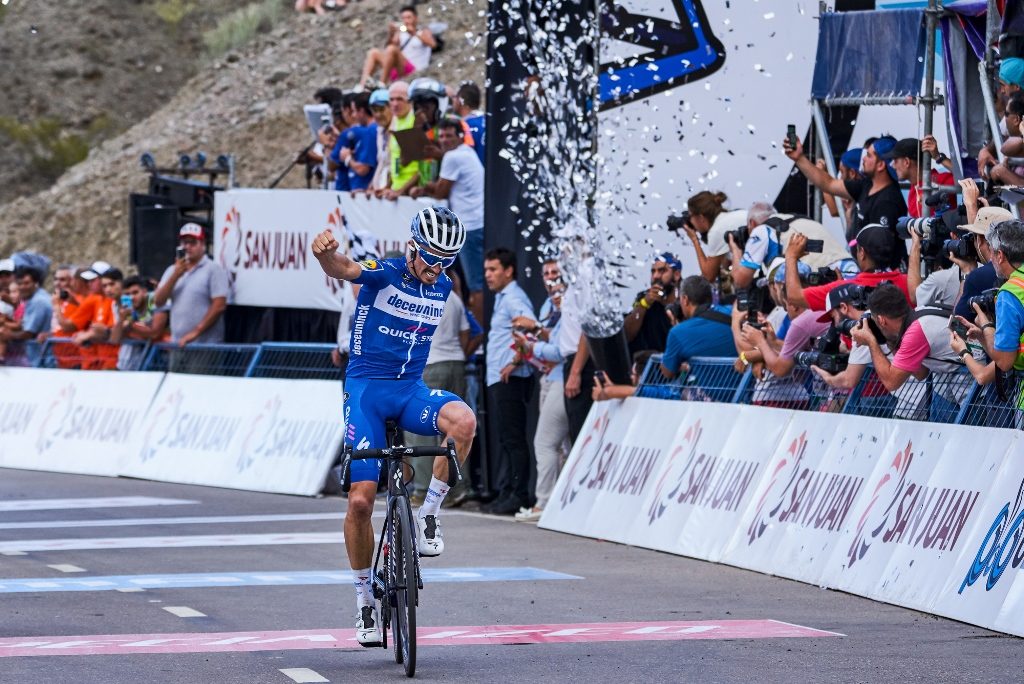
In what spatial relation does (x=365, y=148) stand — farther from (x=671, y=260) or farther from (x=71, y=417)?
(x=671, y=260)

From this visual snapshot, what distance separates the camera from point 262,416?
20219 mm

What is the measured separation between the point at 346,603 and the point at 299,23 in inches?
1683

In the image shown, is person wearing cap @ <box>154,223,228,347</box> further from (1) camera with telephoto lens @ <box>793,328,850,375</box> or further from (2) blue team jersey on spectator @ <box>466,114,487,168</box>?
(1) camera with telephoto lens @ <box>793,328,850,375</box>

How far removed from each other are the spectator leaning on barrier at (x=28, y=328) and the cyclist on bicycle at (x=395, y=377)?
15.7 meters

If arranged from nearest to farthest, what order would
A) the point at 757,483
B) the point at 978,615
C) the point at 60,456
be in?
the point at 978,615 < the point at 757,483 < the point at 60,456

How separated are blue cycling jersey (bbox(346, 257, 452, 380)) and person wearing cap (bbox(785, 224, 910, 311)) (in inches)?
153

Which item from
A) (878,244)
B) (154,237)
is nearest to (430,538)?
(878,244)

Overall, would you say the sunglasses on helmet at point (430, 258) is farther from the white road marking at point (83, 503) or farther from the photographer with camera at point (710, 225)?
the white road marking at point (83, 503)

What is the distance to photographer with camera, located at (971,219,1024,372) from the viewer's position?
408 inches

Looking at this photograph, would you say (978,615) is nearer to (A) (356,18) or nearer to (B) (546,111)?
(B) (546,111)

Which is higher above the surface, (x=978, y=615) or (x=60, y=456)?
(x=978, y=615)

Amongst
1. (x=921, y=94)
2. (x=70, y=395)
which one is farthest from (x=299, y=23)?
(x=921, y=94)

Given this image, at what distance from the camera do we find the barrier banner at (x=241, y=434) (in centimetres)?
1938

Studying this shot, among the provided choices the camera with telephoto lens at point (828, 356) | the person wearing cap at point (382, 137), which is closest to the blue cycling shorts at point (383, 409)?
the camera with telephoto lens at point (828, 356)
